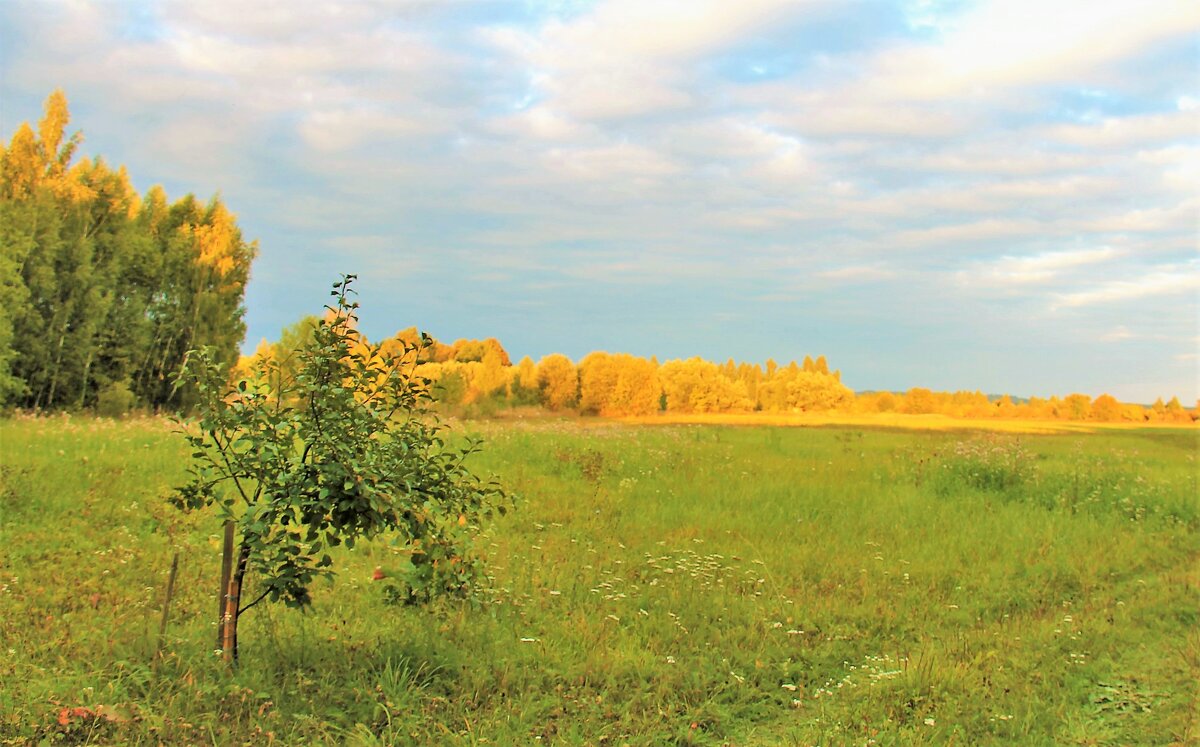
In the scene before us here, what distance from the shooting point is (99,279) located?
30000mm

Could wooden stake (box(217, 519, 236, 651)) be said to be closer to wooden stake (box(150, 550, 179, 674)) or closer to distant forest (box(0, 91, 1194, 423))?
wooden stake (box(150, 550, 179, 674))

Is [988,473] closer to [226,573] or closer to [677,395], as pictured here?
[226,573]

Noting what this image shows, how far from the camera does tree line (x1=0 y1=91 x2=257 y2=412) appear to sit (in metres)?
27.4

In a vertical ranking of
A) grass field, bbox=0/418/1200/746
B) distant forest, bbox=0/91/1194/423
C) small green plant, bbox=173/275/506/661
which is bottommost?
grass field, bbox=0/418/1200/746

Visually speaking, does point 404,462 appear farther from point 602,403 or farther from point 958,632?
point 602,403

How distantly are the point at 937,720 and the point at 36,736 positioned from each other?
583cm

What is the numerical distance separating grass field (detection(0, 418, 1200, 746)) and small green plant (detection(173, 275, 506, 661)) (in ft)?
2.63

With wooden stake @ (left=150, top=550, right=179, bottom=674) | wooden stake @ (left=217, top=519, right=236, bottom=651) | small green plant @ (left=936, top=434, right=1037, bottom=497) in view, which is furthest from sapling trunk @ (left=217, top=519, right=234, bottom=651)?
small green plant @ (left=936, top=434, right=1037, bottom=497)

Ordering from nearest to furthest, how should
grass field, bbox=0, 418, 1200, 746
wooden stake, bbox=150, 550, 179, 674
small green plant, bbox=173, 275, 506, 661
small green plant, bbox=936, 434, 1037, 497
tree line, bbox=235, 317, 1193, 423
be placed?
small green plant, bbox=173, 275, 506, 661
grass field, bbox=0, 418, 1200, 746
wooden stake, bbox=150, 550, 179, 674
small green plant, bbox=936, 434, 1037, 497
tree line, bbox=235, 317, 1193, 423

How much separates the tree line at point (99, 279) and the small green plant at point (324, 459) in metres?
25.0

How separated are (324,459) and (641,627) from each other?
135 inches

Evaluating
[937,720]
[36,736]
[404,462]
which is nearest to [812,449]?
[937,720]

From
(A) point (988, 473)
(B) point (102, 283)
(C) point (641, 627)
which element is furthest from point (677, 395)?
(C) point (641, 627)

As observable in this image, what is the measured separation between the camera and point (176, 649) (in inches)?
217
